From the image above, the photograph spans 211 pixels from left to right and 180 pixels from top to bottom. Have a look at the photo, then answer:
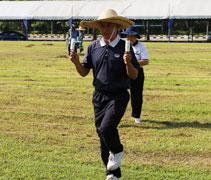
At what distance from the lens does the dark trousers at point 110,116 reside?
4.31m

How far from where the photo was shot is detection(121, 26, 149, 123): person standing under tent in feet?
22.5

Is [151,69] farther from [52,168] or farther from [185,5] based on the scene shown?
[185,5]

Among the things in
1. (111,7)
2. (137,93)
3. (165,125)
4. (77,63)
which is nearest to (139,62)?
(137,93)

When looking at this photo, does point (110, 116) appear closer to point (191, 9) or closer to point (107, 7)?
point (191, 9)

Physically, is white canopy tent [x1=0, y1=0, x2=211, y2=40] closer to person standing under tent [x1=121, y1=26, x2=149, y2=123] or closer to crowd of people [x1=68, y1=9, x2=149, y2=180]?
person standing under tent [x1=121, y1=26, x2=149, y2=123]

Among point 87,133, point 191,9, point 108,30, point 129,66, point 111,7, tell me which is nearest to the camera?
point 129,66

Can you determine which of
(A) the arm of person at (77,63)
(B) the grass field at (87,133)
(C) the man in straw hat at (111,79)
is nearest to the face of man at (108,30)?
(C) the man in straw hat at (111,79)

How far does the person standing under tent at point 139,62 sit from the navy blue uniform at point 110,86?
2462 millimetres

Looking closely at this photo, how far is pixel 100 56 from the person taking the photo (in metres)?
4.39

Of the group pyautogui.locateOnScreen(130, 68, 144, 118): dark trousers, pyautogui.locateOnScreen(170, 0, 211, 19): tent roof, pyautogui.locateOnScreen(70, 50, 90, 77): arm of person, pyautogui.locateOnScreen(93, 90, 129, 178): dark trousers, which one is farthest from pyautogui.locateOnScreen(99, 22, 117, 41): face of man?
pyautogui.locateOnScreen(170, 0, 211, 19): tent roof

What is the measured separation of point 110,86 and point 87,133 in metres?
2.40

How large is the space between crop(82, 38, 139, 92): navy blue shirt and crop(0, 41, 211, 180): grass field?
1.15 m

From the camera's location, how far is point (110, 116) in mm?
4312

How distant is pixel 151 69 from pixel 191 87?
440cm
